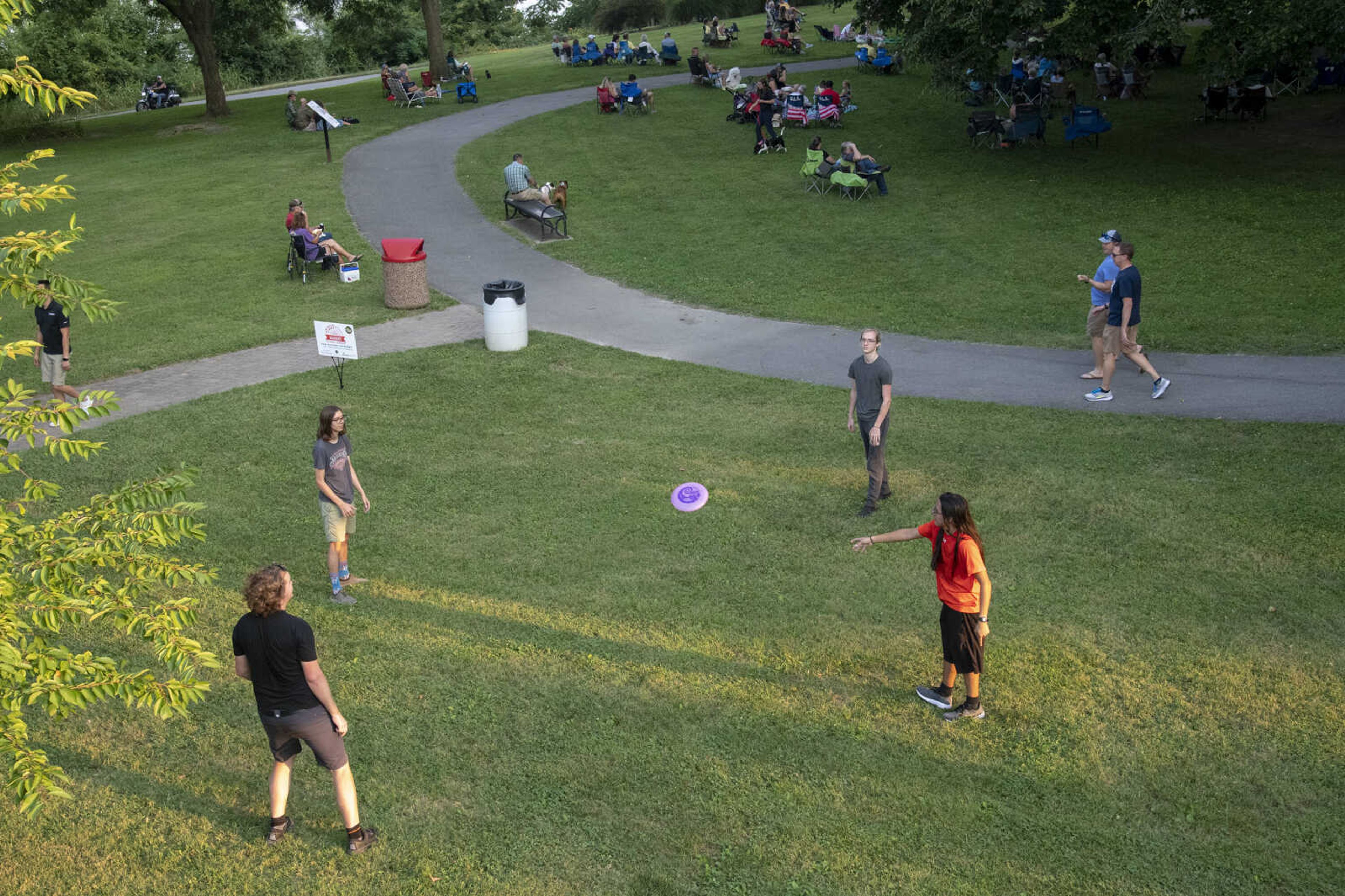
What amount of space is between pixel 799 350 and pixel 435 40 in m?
27.5

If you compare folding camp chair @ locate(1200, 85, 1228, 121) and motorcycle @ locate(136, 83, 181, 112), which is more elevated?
motorcycle @ locate(136, 83, 181, 112)

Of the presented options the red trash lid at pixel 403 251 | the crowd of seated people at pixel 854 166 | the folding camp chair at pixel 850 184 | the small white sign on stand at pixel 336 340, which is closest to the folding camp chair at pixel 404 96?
the crowd of seated people at pixel 854 166

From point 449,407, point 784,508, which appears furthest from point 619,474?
point 449,407

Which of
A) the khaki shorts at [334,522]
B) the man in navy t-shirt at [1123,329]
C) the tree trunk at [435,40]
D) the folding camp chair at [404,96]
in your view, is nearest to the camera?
the khaki shorts at [334,522]

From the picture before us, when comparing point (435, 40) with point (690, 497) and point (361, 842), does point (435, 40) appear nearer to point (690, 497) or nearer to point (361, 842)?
point (690, 497)

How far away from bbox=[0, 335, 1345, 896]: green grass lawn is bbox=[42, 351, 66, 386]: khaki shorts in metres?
1.69

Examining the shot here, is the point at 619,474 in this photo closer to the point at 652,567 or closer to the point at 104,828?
the point at 652,567

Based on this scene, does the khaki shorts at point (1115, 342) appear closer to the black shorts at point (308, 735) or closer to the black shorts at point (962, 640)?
the black shorts at point (962, 640)

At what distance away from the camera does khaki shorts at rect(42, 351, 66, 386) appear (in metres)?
13.8

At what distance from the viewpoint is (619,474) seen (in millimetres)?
12219

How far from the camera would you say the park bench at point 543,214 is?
2256cm

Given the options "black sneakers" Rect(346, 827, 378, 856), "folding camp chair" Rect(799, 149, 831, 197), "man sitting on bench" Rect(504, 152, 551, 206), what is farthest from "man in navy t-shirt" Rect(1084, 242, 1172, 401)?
"man sitting on bench" Rect(504, 152, 551, 206)

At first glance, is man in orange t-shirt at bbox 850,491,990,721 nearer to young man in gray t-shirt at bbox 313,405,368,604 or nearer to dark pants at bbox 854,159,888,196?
young man in gray t-shirt at bbox 313,405,368,604

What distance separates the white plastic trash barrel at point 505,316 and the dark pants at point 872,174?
10874mm
